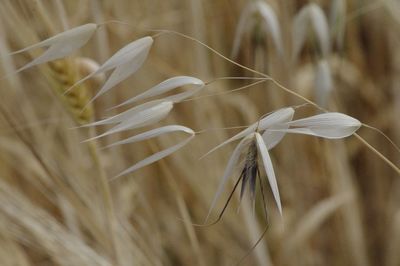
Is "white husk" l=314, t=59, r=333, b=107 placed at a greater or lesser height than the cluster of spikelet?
lesser

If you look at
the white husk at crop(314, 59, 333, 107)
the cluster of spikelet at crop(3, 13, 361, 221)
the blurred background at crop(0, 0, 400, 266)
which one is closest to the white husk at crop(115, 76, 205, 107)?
the cluster of spikelet at crop(3, 13, 361, 221)

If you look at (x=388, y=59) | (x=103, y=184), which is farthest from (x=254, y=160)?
(x=388, y=59)

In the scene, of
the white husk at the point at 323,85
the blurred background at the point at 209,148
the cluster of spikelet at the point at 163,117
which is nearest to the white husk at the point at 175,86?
the cluster of spikelet at the point at 163,117

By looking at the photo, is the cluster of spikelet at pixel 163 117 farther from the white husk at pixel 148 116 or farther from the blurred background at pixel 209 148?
the blurred background at pixel 209 148

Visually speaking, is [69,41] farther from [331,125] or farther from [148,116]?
[331,125]

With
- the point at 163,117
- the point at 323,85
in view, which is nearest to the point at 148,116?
the point at 163,117

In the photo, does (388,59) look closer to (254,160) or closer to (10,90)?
(10,90)

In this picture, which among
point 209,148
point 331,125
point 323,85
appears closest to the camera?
point 331,125

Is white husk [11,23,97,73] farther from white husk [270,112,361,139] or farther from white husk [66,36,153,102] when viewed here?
white husk [270,112,361,139]

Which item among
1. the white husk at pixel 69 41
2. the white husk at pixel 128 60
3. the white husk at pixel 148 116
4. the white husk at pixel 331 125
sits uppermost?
the white husk at pixel 69 41
